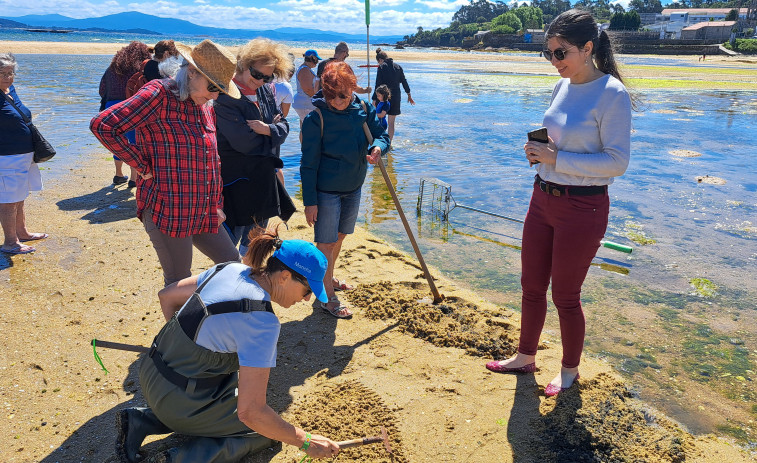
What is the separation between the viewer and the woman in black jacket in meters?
3.76

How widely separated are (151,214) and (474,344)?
245cm

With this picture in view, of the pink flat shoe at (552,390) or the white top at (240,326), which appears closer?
the white top at (240,326)

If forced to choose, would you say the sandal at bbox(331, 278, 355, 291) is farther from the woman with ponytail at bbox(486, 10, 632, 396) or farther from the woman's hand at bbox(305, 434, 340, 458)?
the woman's hand at bbox(305, 434, 340, 458)

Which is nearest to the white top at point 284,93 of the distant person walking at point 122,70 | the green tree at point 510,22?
the distant person walking at point 122,70

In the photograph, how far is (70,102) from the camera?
16516 millimetres

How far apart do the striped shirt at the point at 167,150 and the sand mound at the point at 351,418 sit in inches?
52.1

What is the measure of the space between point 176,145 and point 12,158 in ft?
10.5

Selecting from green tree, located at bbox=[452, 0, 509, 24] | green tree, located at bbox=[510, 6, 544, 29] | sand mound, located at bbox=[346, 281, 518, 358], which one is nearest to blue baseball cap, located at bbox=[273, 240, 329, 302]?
sand mound, located at bbox=[346, 281, 518, 358]

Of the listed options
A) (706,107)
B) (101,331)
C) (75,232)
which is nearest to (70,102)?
(75,232)

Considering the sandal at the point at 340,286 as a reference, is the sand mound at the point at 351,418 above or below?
below

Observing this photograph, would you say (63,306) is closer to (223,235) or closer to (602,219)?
(223,235)

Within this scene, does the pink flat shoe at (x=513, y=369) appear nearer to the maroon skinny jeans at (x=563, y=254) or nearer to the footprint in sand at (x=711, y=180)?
the maroon skinny jeans at (x=563, y=254)

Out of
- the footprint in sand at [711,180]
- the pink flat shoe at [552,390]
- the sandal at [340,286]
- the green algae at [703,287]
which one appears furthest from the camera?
the footprint in sand at [711,180]

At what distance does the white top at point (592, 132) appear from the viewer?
2.87 meters
